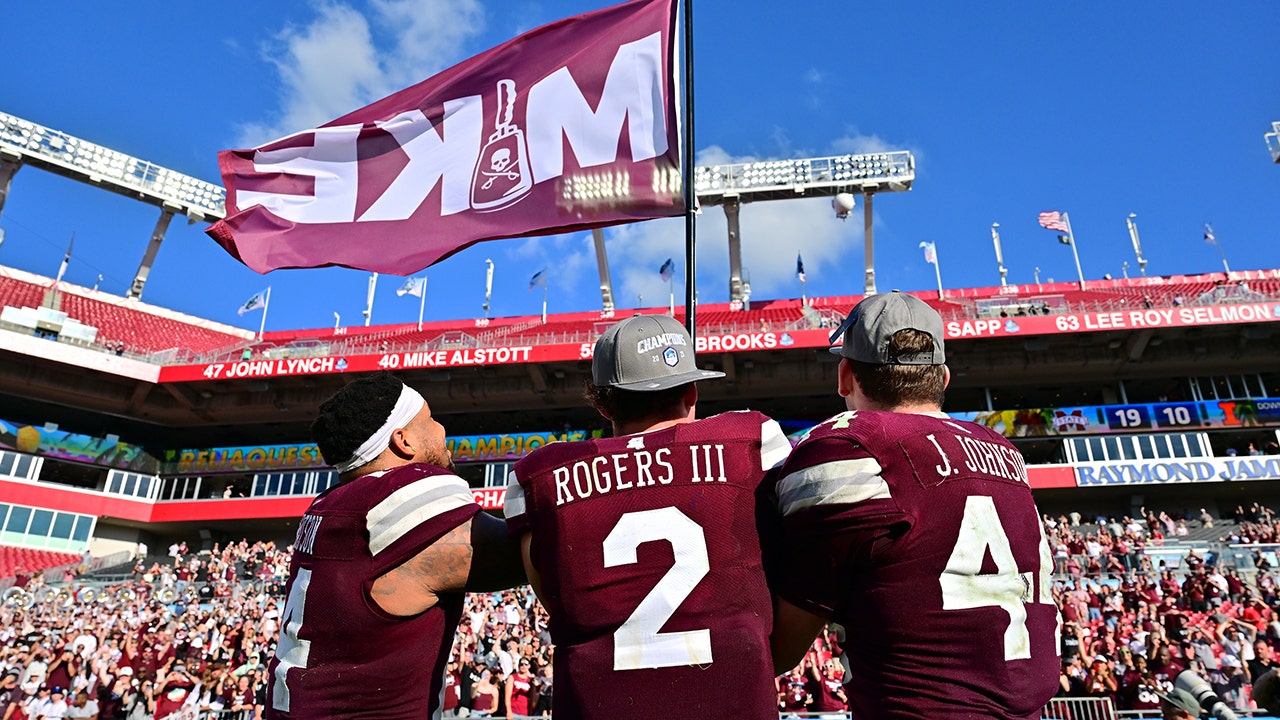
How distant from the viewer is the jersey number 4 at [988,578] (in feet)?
6.21

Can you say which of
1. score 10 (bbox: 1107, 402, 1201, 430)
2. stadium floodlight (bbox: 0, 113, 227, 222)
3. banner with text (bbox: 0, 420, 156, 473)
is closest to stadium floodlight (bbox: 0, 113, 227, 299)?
stadium floodlight (bbox: 0, 113, 227, 222)

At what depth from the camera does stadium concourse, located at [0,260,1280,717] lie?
26.6 m

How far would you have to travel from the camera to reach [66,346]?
30.6 metres

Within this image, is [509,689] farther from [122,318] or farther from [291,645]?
[122,318]

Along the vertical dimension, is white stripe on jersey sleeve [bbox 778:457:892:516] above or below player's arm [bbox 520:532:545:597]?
above

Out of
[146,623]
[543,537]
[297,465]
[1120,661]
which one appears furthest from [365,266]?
[297,465]

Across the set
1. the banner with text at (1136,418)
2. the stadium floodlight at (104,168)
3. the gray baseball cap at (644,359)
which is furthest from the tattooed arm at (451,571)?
the stadium floodlight at (104,168)

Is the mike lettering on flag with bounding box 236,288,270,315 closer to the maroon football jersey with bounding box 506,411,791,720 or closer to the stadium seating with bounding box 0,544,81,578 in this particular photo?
the stadium seating with bounding box 0,544,81,578

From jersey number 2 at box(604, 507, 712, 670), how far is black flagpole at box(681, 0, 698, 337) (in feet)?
6.75

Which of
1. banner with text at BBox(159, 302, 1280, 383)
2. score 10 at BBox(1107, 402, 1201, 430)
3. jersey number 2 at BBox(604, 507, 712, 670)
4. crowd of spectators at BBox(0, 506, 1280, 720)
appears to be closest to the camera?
jersey number 2 at BBox(604, 507, 712, 670)

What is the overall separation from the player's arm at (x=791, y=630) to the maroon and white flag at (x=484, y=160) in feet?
13.1

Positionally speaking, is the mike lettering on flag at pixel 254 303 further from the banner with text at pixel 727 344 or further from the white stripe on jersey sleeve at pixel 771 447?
the white stripe on jersey sleeve at pixel 771 447

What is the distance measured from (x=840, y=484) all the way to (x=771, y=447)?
0.94 feet

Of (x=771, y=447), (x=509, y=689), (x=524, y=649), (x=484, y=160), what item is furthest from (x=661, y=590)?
(x=524, y=649)
